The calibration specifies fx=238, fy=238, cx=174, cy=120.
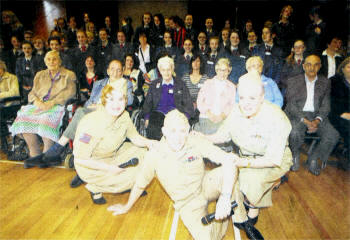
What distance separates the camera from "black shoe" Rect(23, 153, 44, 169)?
2.88 m

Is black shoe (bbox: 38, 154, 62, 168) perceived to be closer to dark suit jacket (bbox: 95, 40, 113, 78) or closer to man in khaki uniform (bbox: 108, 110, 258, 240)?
man in khaki uniform (bbox: 108, 110, 258, 240)

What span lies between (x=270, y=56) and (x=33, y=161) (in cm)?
375

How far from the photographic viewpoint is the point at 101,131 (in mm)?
2045

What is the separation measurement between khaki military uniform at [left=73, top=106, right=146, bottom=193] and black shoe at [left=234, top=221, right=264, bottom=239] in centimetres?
104

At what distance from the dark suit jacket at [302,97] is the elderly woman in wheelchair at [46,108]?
2.93 meters

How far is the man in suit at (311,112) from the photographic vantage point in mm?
2930

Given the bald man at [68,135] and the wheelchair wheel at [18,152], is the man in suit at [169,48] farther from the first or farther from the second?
the wheelchair wheel at [18,152]

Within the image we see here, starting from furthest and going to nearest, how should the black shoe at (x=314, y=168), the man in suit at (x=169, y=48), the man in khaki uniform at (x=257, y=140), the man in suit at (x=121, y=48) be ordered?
the man in suit at (x=121, y=48)
the man in suit at (x=169, y=48)
the black shoe at (x=314, y=168)
the man in khaki uniform at (x=257, y=140)

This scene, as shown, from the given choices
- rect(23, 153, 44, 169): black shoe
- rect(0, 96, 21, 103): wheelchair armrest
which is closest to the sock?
rect(23, 153, 44, 169): black shoe

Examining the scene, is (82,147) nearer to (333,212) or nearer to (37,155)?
(37,155)

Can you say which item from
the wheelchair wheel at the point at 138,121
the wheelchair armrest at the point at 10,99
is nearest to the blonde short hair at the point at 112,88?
the wheelchair wheel at the point at 138,121

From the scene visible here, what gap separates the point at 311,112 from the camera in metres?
3.09

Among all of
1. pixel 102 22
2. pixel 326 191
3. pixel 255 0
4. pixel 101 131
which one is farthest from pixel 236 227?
pixel 102 22

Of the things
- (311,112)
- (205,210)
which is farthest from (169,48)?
(205,210)
